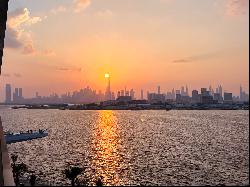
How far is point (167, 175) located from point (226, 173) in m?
12.7

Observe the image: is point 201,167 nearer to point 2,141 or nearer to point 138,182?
point 138,182

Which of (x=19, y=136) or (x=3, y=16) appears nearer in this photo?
(x=3, y=16)

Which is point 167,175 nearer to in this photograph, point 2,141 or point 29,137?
point 2,141

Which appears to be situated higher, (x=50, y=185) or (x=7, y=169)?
(x=7, y=169)

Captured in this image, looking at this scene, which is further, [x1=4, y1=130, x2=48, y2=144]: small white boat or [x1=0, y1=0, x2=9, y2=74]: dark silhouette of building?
[x1=4, y1=130, x2=48, y2=144]: small white boat

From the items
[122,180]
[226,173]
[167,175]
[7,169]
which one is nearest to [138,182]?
[122,180]

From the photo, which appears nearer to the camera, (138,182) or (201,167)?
(138,182)

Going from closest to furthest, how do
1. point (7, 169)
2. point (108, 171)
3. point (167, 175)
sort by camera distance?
point (7, 169) → point (167, 175) → point (108, 171)

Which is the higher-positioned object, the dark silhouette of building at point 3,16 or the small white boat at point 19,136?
the dark silhouette of building at point 3,16

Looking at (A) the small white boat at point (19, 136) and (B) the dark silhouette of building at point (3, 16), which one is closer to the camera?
(B) the dark silhouette of building at point (3, 16)

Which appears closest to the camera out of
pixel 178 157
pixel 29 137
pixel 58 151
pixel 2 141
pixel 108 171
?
pixel 2 141

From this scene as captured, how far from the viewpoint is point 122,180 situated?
6188cm

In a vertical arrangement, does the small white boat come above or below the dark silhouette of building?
below

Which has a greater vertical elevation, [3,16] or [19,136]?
[3,16]
